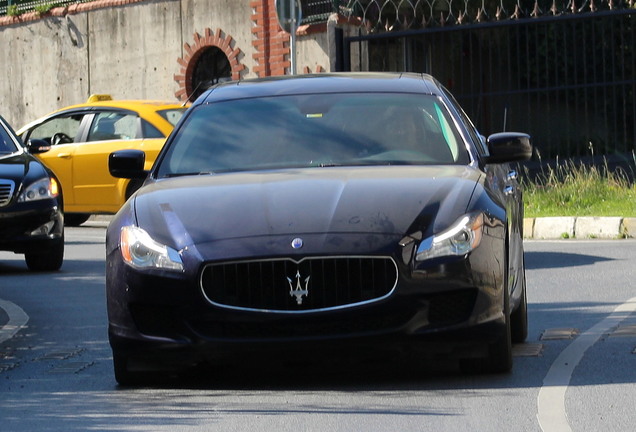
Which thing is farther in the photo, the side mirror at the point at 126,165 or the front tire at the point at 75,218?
the front tire at the point at 75,218

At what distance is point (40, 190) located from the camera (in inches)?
583

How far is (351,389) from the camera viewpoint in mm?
7379

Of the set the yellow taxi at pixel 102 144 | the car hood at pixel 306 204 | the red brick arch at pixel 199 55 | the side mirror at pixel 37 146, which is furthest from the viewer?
the red brick arch at pixel 199 55

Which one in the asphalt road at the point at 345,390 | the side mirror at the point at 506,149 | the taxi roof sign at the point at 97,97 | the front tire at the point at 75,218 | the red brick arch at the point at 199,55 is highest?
the red brick arch at the point at 199,55

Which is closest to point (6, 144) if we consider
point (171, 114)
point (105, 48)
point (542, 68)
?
point (171, 114)

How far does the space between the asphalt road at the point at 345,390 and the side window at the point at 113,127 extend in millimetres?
9147

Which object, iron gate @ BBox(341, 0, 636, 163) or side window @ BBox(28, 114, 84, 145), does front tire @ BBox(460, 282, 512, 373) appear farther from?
side window @ BBox(28, 114, 84, 145)

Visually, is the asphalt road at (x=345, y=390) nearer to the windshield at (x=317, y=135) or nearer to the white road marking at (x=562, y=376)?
the white road marking at (x=562, y=376)

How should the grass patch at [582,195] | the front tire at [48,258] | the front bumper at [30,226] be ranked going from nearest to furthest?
the front bumper at [30,226] < the front tire at [48,258] < the grass patch at [582,195]

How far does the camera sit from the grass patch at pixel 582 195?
17688 millimetres

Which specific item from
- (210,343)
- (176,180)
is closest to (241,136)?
(176,180)

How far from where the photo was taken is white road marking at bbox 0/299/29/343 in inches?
396

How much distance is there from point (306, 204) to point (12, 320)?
4014 mm

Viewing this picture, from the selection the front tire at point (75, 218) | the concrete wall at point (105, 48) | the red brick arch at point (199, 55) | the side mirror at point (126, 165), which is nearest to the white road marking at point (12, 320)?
the side mirror at point (126, 165)
